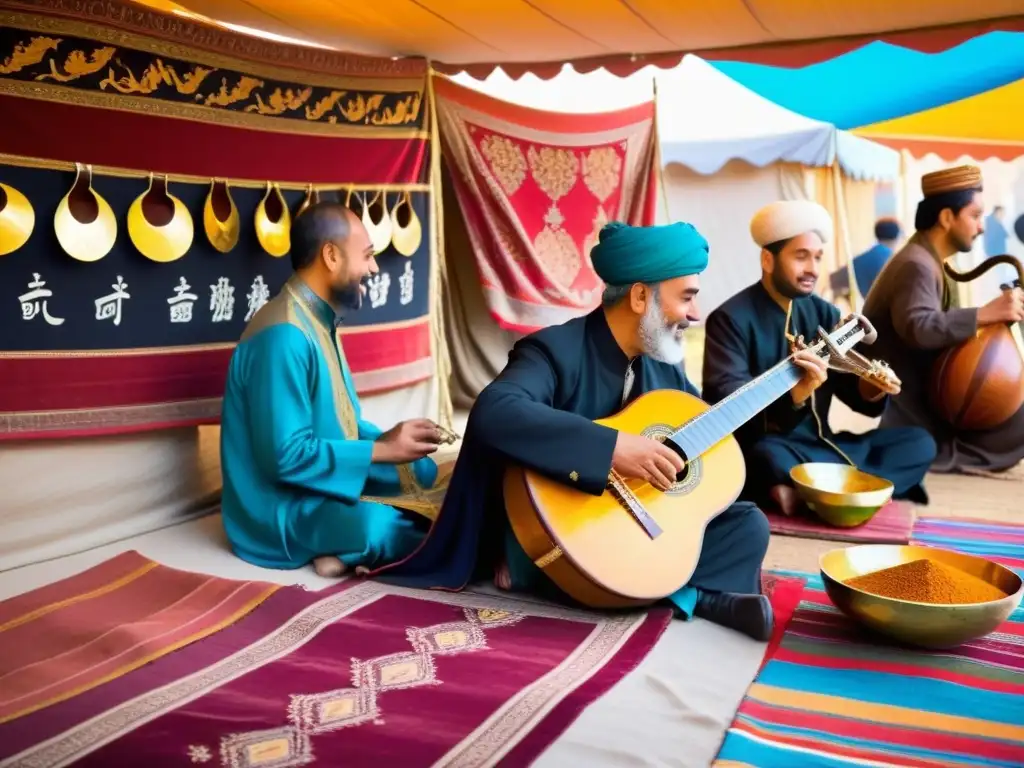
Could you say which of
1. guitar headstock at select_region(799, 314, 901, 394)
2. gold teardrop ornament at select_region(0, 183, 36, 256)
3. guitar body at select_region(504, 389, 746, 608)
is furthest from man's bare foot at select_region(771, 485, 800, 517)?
gold teardrop ornament at select_region(0, 183, 36, 256)

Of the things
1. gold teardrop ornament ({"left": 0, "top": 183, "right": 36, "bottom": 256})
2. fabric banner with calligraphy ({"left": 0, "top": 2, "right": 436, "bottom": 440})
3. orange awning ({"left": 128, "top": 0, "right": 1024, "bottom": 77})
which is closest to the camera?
gold teardrop ornament ({"left": 0, "top": 183, "right": 36, "bottom": 256})

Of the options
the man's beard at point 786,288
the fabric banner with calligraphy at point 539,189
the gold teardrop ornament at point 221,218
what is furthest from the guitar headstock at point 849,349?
the fabric banner with calligraphy at point 539,189

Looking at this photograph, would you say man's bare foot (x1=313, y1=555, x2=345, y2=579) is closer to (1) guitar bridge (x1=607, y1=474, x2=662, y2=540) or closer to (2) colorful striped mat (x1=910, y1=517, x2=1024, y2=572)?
(1) guitar bridge (x1=607, y1=474, x2=662, y2=540)

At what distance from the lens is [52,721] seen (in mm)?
2191

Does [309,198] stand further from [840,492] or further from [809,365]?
[840,492]

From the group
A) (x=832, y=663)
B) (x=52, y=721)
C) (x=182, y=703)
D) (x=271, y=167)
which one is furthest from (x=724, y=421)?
(x=271, y=167)

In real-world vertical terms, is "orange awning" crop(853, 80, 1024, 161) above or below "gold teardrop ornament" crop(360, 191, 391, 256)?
above

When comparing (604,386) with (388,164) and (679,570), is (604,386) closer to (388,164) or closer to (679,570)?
(679,570)

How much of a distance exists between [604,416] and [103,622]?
5.09 feet

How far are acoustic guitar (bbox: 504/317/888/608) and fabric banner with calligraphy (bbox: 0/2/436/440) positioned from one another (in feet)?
5.34

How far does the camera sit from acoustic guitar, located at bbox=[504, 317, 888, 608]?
265 cm

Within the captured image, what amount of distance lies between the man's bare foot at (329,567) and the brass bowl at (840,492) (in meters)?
1.81

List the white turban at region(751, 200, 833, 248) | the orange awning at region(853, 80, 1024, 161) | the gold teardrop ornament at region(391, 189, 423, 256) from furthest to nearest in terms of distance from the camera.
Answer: the orange awning at region(853, 80, 1024, 161), the gold teardrop ornament at region(391, 189, 423, 256), the white turban at region(751, 200, 833, 248)

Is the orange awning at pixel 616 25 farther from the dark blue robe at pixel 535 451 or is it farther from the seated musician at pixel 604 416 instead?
the dark blue robe at pixel 535 451
